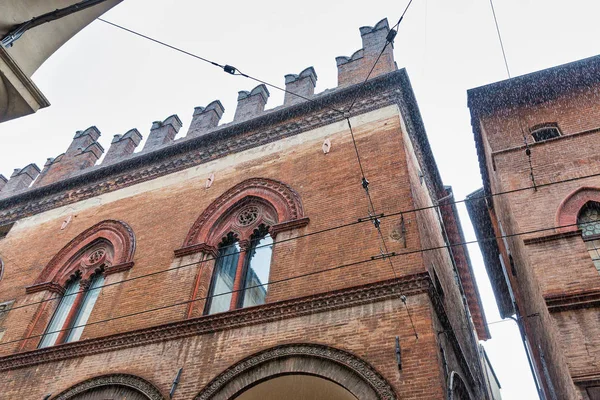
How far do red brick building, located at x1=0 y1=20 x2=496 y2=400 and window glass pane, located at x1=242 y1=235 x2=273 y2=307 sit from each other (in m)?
0.04

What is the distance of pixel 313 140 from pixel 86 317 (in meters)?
5.77

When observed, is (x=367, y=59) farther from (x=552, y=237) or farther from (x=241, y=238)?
(x=552, y=237)

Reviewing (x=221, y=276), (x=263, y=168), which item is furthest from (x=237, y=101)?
(x=221, y=276)

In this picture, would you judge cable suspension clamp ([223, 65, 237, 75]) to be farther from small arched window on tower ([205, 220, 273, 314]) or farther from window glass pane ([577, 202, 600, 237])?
window glass pane ([577, 202, 600, 237])

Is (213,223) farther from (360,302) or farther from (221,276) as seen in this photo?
(360,302)

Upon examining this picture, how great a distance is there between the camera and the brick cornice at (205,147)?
10.3 m

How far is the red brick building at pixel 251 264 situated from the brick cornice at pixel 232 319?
0.08ft

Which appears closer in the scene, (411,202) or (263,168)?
(411,202)

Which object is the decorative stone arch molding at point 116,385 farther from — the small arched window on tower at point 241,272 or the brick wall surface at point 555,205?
the brick wall surface at point 555,205

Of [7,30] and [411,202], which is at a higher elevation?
[411,202]

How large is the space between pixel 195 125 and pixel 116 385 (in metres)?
6.99

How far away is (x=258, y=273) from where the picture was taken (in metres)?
8.81

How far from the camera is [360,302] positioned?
7.09 meters

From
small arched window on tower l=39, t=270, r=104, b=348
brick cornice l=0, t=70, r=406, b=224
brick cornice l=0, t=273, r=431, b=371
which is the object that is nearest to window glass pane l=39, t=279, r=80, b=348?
small arched window on tower l=39, t=270, r=104, b=348
